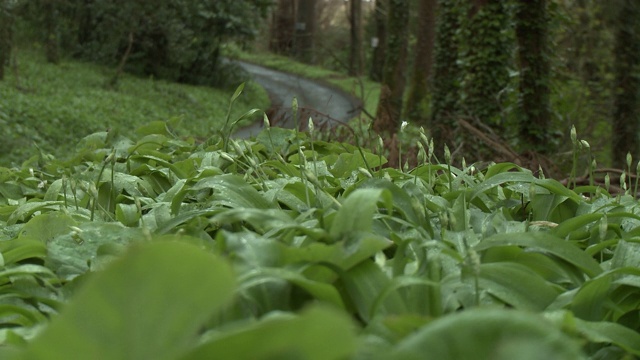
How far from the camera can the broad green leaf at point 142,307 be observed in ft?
1.77

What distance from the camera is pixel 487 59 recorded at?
32.7 feet

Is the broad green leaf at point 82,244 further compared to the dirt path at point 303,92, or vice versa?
the dirt path at point 303,92

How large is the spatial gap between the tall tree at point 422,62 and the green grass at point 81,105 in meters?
4.76

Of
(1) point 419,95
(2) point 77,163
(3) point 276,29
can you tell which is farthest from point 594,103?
(3) point 276,29

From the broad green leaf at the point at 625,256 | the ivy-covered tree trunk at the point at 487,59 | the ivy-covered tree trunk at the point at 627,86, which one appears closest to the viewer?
the broad green leaf at the point at 625,256

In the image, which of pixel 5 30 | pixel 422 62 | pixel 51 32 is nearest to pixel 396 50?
pixel 422 62

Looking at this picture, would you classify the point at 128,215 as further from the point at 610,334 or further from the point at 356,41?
the point at 356,41

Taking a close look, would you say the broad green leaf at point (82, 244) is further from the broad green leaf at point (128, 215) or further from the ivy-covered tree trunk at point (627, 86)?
the ivy-covered tree trunk at point (627, 86)

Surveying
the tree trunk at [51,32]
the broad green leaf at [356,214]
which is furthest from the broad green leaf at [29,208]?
the tree trunk at [51,32]

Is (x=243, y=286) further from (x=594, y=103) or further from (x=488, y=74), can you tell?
(x=594, y=103)

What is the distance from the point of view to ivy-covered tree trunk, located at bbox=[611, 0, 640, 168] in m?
9.60

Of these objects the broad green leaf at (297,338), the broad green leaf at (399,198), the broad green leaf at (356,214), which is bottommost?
the broad green leaf at (399,198)

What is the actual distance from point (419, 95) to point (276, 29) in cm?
2201

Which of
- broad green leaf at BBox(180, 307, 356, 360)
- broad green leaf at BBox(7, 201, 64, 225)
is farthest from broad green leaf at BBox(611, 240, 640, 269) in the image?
broad green leaf at BBox(7, 201, 64, 225)
